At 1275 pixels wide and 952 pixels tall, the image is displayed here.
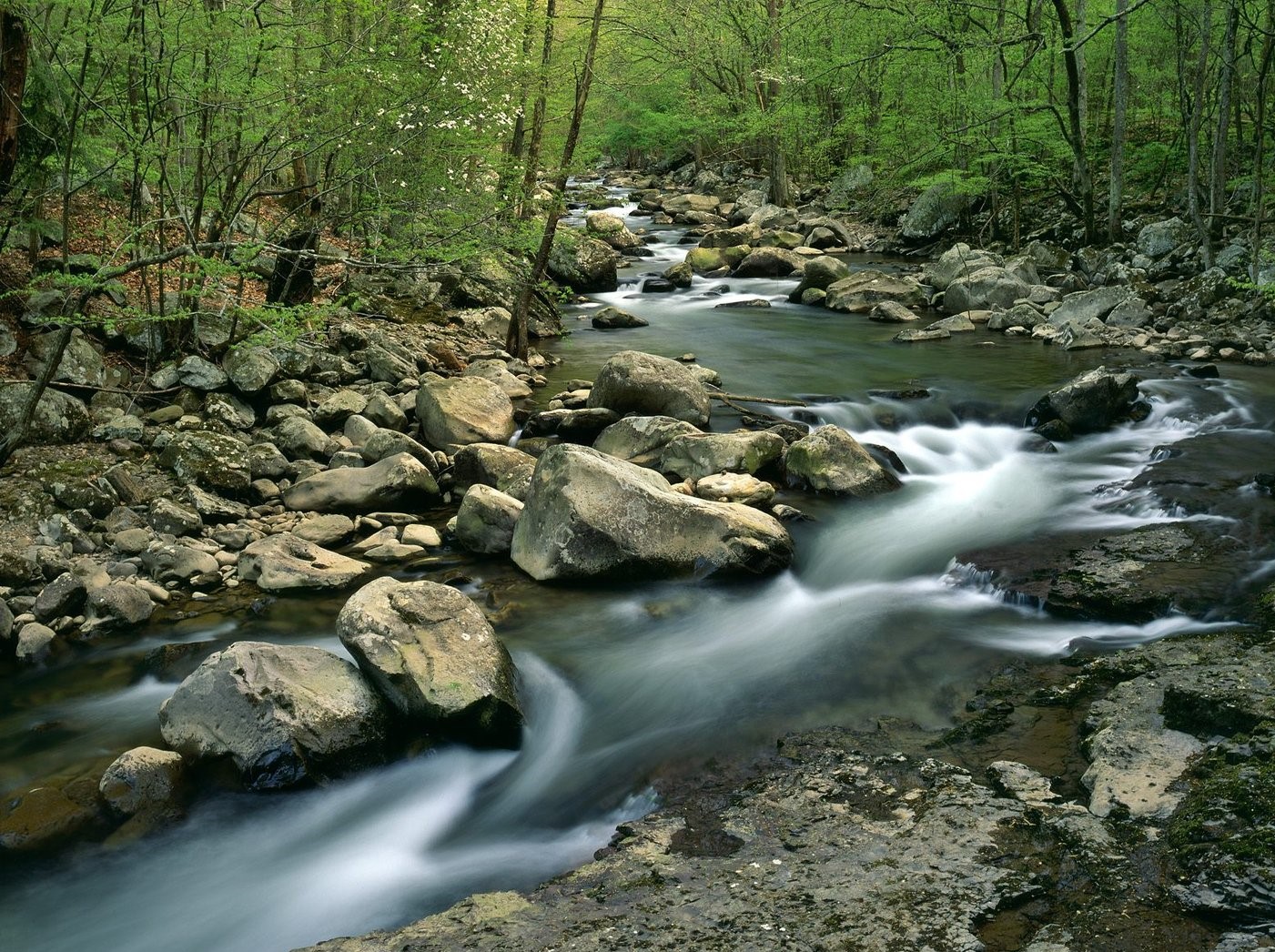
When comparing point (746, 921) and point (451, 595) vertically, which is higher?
point (451, 595)

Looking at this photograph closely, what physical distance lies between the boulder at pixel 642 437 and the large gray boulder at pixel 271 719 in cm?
458

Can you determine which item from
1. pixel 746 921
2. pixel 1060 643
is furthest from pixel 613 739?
pixel 1060 643

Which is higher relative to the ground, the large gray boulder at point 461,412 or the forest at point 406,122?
the forest at point 406,122

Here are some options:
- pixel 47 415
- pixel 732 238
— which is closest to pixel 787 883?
pixel 47 415

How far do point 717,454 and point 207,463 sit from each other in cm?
456

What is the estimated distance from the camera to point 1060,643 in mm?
5617

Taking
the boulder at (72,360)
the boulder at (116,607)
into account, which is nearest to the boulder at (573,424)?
the boulder at (72,360)

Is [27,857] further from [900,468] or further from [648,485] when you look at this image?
[900,468]

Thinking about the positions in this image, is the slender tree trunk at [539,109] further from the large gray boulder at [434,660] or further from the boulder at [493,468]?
the large gray boulder at [434,660]

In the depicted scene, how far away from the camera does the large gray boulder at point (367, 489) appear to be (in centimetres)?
820

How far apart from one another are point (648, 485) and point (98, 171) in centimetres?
500

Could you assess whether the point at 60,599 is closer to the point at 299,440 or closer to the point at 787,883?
the point at 299,440

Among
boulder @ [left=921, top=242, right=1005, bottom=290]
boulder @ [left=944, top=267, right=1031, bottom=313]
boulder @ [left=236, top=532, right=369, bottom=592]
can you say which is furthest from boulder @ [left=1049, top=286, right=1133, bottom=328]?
boulder @ [left=236, top=532, right=369, bottom=592]

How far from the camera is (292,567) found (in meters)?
7.03
